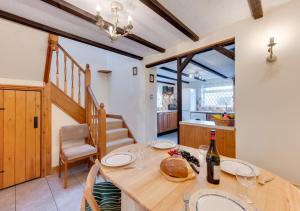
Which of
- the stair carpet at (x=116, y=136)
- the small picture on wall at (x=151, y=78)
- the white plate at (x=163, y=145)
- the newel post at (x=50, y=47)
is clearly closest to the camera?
the white plate at (x=163, y=145)

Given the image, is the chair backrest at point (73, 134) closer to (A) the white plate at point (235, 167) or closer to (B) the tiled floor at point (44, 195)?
(B) the tiled floor at point (44, 195)

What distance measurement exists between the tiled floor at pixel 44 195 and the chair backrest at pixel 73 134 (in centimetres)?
61

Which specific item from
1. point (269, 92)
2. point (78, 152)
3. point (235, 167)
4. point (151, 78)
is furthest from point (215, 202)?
point (151, 78)

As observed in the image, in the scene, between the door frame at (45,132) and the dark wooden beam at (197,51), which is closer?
the dark wooden beam at (197,51)

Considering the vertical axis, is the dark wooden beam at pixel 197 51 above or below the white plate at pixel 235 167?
above

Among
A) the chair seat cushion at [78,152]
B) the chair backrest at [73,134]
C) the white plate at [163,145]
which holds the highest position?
the white plate at [163,145]

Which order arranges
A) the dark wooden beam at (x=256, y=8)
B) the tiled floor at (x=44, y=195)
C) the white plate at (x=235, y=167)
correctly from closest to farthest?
the white plate at (x=235, y=167) → the dark wooden beam at (x=256, y=8) → the tiled floor at (x=44, y=195)

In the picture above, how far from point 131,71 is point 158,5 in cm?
228

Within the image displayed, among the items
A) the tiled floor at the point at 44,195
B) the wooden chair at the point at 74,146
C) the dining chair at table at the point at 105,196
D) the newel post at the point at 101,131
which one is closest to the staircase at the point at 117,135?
the newel post at the point at 101,131

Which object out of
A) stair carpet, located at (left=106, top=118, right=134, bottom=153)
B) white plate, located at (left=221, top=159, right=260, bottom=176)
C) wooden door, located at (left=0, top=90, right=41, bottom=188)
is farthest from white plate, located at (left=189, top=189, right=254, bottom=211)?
wooden door, located at (left=0, top=90, right=41, bottom=188)

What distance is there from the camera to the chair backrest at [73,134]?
2652mm

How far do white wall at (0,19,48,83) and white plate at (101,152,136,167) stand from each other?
Answer: 2.01m

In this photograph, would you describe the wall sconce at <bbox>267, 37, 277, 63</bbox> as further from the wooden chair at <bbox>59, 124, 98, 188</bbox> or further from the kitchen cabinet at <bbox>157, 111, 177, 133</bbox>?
the kitchen cabinet at <bbox>157, 111, 177, 133</bbox>

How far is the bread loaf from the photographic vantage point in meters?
0.95
